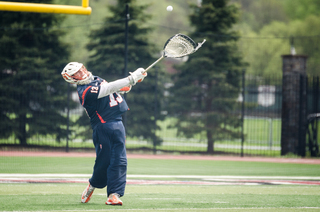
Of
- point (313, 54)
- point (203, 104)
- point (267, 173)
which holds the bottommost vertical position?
point (267, 173)

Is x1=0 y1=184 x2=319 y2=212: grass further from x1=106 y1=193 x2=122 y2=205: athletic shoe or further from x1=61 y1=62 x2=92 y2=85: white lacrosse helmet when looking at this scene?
x1=61 y1=62 x2=92 y2=85: white lacrosse helmet

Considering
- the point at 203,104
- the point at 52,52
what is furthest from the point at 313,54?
the point at 52,52

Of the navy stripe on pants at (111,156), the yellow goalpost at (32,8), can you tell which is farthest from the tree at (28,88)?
the navy stripe on pants at (111,156)

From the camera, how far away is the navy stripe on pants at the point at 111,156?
6129mm

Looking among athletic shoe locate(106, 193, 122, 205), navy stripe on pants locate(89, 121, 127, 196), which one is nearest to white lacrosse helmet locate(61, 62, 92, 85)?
navy stripe on pants locate(89, 121, 127, 196)

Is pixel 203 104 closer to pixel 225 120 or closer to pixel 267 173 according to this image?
pixel 225 120

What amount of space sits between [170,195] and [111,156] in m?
1.62

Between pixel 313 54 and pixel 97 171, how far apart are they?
139ft

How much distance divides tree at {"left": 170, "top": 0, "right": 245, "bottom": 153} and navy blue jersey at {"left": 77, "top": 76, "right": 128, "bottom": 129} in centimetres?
1219

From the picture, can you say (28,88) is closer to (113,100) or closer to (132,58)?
(132,58)

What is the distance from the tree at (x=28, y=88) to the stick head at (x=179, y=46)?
38.1 feet

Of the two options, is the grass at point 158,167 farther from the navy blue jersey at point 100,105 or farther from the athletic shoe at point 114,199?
the navy blue jersey at point 100,105

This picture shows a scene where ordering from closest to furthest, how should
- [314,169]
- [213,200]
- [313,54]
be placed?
1. [213,200]
2. [314,169]
3. [313,54]

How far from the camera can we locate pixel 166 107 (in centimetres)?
1850
